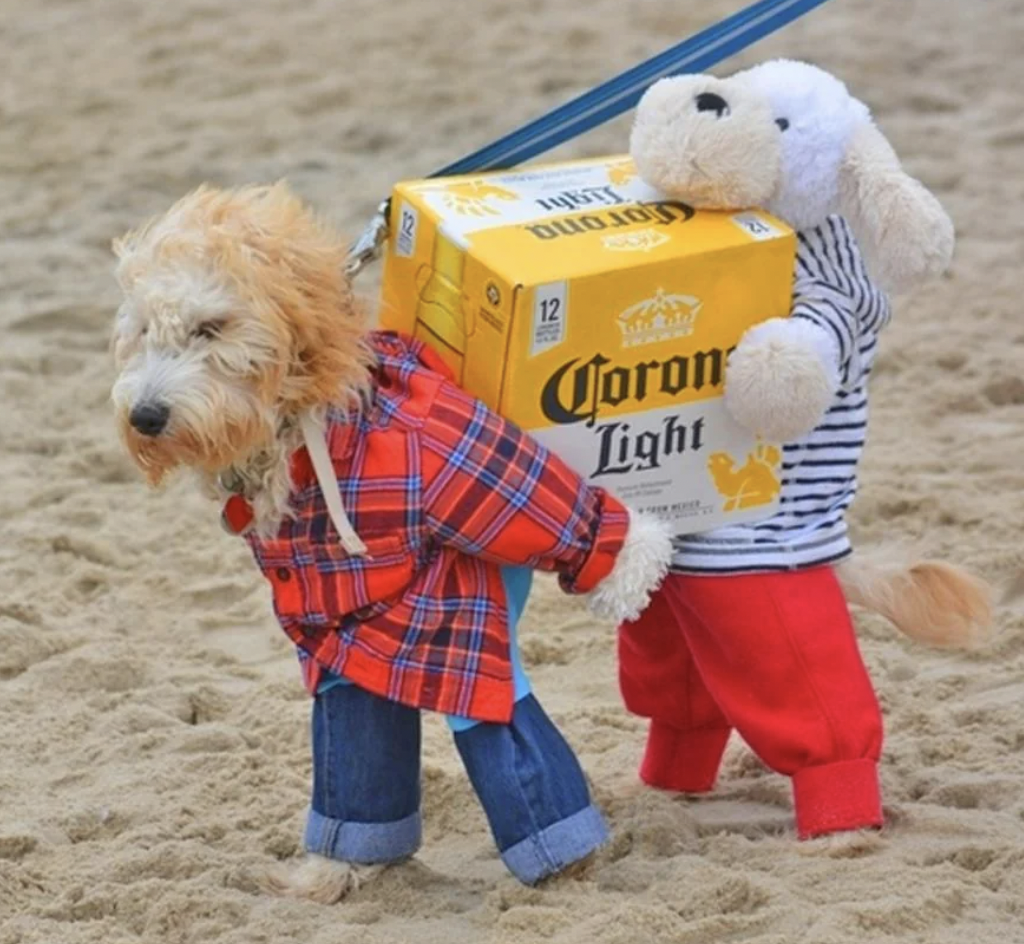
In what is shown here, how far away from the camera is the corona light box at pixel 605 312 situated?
238cm

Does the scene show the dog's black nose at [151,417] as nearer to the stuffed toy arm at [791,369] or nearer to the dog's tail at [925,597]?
the stuffed toy arm at [791,369]

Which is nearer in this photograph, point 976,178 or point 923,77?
point 976,178

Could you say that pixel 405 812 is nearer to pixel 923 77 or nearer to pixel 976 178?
pixel 976 178

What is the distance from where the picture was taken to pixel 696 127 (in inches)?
98.3

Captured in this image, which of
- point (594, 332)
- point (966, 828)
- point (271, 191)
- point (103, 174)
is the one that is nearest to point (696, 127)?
point (594, 332)

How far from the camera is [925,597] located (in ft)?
9.24

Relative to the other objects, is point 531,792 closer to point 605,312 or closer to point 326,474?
point 326,474

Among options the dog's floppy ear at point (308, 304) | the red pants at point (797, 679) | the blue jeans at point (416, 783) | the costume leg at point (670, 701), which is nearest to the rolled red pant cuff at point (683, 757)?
the costume leg at point (670, 701)

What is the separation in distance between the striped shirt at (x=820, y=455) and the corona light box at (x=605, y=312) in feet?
0.11

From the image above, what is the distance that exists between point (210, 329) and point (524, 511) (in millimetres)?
415

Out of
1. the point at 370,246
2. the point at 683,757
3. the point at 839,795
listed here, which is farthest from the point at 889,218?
the point at 683,757

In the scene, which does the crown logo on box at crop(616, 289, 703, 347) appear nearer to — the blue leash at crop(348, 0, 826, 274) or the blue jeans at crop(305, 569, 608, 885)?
the blue leash at crop(348, 0, 826, 274)

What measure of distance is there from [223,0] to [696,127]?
17.5ft

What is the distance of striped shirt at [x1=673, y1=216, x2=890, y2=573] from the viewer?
2568mm
